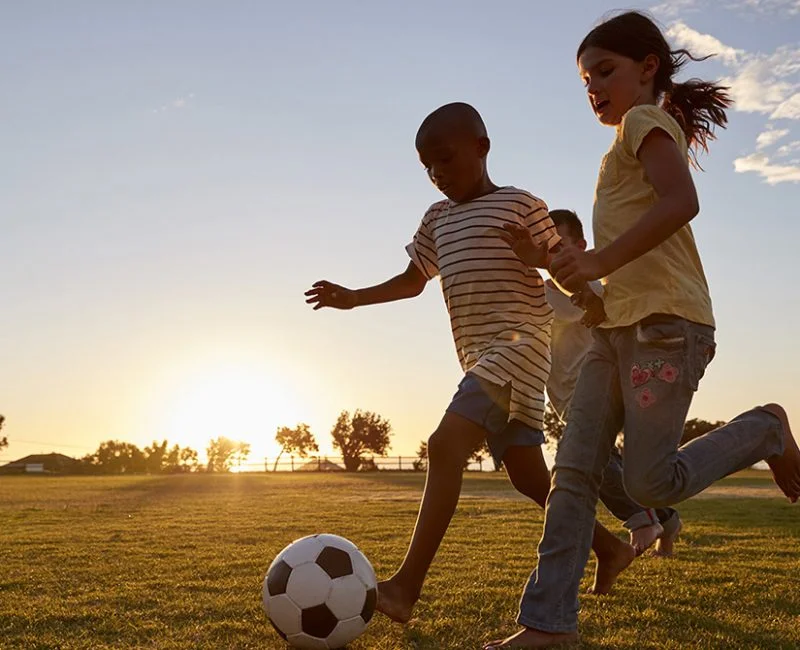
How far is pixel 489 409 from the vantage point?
3771mm

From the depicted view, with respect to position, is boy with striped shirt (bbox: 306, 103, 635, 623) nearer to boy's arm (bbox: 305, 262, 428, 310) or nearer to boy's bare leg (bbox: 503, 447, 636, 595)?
boy's bare leg (bbox: 503, 447, 636, 595)

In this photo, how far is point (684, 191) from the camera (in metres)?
2.93

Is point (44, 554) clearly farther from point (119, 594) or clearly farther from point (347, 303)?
point (347, 303)

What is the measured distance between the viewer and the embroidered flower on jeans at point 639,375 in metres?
3.11

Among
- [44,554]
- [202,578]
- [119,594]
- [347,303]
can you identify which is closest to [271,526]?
[44,554]

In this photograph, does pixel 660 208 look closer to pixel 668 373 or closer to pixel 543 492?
pixel 668 373

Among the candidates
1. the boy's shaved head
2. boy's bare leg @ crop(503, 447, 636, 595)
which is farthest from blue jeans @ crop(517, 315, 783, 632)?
the boy's shaved head

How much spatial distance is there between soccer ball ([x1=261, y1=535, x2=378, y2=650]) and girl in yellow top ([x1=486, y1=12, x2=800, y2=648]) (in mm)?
583

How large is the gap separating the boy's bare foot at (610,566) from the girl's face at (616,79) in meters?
2.20

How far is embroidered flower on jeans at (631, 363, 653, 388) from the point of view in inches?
123

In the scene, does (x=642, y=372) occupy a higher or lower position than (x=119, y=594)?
Result: higher

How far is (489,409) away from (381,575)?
2076 mm

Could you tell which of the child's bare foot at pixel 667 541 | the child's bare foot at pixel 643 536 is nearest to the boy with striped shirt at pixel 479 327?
the child's bare foot at pixel 643 536

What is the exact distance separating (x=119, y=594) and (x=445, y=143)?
9.74 ft
